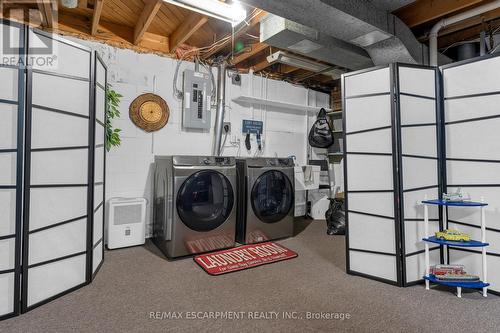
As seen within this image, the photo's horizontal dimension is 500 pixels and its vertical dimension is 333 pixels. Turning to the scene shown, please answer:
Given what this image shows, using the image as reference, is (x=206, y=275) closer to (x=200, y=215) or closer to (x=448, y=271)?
(x=200, y=215)

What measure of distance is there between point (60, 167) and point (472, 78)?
11.0ft

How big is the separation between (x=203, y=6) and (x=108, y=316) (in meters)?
2.52

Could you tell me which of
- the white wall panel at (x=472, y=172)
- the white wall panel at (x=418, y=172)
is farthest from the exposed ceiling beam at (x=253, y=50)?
the white wall panel at (x=472, y=172)

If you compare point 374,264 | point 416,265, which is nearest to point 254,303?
point 374,264

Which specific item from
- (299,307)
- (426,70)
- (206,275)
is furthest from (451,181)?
(206,275)

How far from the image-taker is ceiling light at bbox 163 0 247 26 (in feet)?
7.51

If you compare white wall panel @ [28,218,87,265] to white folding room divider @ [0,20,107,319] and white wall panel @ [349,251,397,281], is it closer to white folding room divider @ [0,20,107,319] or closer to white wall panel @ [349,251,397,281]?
white folding room divider @ [0,20,107,319]

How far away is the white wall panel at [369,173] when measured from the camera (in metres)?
2.29

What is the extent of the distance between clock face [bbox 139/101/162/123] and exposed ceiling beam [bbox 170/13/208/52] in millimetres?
823

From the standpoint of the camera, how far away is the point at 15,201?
5.68 ft

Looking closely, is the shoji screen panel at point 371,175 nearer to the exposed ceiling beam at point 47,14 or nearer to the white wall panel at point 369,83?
the white wall panel at point 369,83

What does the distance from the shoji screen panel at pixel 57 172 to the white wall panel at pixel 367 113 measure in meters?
2.28

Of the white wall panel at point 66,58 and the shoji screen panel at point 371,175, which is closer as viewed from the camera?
the white wall panel at point 66,58

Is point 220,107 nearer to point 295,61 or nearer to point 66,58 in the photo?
point 295,61
